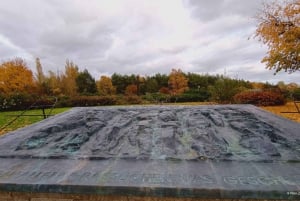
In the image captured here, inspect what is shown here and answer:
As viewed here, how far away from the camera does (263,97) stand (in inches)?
672

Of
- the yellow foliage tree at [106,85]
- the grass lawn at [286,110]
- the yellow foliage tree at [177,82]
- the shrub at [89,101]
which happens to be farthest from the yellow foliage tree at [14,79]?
the grass lawn at [286,110]

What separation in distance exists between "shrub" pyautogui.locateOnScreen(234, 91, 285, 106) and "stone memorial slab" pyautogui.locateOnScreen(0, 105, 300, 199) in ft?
41.0

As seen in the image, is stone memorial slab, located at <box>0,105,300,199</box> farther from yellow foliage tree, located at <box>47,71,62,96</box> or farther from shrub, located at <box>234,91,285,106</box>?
yellow foliage tree, located at <box>47,71,62,96</box>

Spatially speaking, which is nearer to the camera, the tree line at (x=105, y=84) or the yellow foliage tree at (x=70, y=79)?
the tree line at (x=105, y=84)

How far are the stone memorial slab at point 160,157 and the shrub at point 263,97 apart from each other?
492 inches

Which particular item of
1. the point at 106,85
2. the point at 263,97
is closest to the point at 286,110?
the point at 263,97

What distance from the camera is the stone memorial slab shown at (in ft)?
7.84

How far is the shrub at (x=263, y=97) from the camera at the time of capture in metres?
16.3

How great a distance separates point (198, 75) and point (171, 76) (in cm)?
363

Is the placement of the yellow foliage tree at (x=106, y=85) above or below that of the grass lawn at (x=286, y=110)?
above

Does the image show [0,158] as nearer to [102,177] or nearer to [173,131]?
[102,177]

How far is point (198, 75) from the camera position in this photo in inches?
1377

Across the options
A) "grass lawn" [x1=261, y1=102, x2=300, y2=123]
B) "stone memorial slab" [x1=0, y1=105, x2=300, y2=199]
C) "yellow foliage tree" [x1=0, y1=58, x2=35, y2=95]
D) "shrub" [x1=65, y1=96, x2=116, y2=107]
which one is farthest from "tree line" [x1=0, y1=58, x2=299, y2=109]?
"stone memorial slab" [x1=0, y1=105, x2=300, y2=199]

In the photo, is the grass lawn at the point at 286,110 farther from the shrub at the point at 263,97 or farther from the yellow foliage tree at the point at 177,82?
the yellow foliage tree at the point at 177,82
